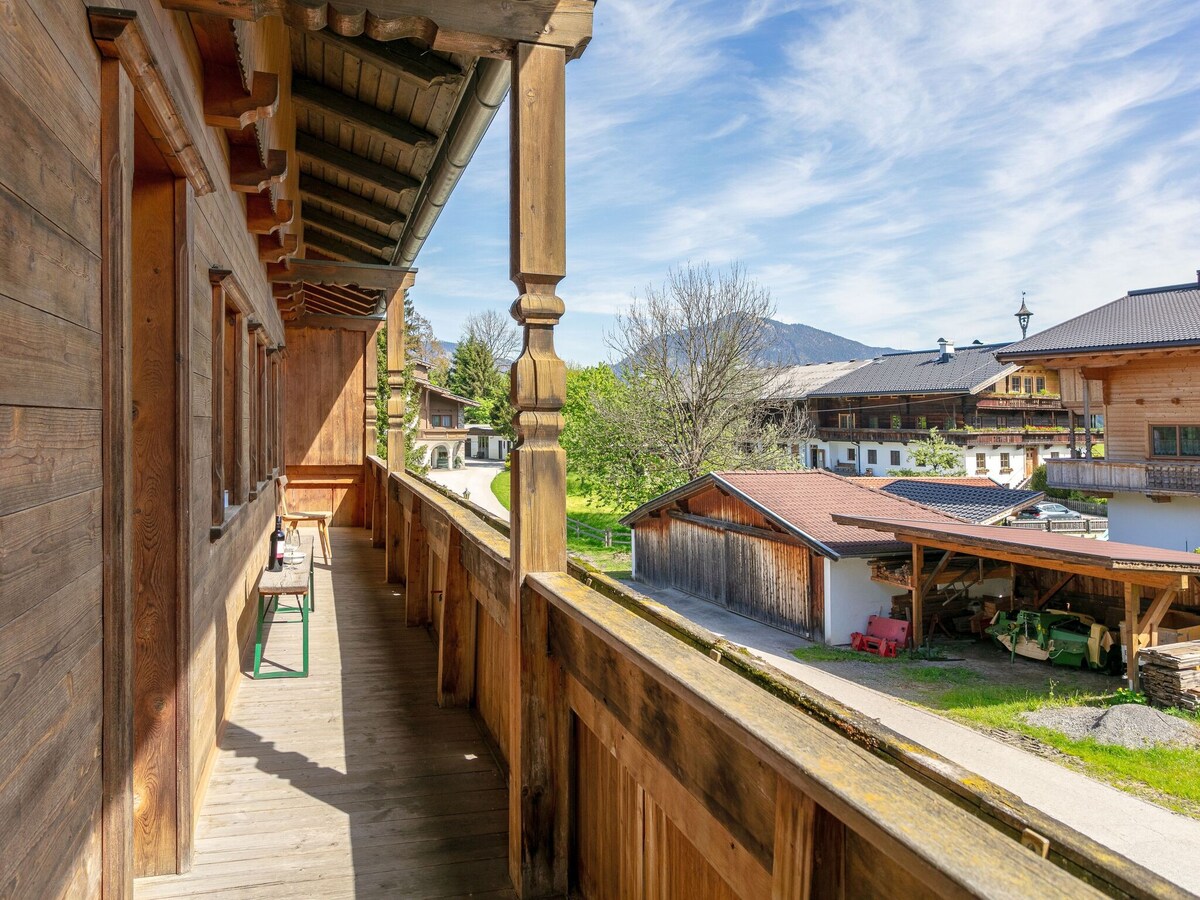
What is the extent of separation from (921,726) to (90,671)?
10.2m

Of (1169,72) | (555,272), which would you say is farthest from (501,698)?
(1169,72)

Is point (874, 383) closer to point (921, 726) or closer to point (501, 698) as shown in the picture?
point (921, 726)

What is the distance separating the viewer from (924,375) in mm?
36875

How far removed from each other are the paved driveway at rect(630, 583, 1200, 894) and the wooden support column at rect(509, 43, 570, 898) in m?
4.43

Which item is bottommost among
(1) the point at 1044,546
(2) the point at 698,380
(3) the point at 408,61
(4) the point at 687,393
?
(1) the point at 1044,546

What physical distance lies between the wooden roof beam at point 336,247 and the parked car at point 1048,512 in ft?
68.4

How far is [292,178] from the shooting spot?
6.64 meters

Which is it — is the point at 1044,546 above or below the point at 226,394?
below

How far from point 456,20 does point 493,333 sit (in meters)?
52.4

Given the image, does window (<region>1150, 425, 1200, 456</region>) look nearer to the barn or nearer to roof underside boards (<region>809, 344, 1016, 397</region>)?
the barn

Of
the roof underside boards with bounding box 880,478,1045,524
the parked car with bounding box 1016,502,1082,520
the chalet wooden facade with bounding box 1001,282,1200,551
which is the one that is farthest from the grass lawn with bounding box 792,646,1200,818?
the parked car with bounding box 1016,502,1082,520

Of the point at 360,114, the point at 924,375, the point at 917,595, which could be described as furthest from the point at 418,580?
the point at 924,375

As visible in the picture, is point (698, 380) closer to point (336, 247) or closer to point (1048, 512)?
point (1048, 512)

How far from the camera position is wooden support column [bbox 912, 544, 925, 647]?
45.0ft
